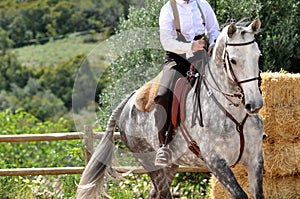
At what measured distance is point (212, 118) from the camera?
19.0 feet

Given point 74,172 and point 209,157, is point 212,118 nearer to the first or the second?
point 209,157

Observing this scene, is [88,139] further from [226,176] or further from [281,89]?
[226,176]

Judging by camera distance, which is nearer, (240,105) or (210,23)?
(240,105)

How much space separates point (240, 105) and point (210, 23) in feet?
3.70

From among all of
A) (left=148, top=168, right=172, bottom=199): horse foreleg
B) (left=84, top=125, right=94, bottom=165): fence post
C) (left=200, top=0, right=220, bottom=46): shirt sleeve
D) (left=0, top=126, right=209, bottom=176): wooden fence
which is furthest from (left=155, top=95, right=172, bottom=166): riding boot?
(left=84, top=125, right=94, bottom=165): fence post

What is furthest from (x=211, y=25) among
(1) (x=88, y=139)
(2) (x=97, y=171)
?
(1) (x=88, y=139)

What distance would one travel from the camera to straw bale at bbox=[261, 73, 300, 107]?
24.3ft

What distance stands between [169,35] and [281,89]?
1.94 meters

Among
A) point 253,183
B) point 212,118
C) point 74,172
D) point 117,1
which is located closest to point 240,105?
point 212,118

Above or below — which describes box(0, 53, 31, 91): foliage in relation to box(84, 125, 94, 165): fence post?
below

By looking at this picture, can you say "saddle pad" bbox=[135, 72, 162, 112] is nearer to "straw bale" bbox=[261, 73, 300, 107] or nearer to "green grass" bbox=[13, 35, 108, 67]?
"straw bale" bbox=[261, 73, 300, 107]

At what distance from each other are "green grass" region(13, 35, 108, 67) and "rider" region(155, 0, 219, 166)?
3510 centimetres

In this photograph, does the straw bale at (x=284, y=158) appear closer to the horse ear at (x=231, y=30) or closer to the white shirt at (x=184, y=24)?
the white shirt at (x=184, y=24)

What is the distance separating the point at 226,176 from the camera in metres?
5.58
